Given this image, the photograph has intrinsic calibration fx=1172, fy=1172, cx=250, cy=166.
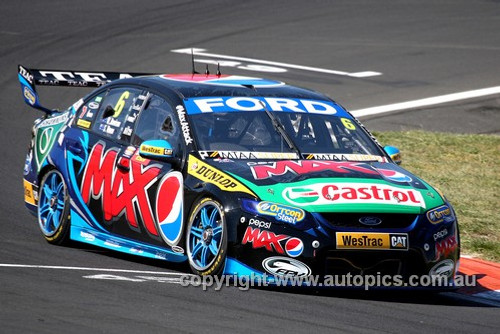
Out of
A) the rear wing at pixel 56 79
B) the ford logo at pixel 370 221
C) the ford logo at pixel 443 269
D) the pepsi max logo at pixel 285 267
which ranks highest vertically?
the rear wing at pixel 56 79

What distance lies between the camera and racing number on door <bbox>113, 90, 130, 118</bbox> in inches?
384

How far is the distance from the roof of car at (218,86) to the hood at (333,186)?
3.34ft

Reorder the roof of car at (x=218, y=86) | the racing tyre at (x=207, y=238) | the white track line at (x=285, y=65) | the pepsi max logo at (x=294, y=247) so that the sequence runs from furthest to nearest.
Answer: the white track line at (x=285, y=65) < the roof of car at (x=218, y=86) < the racing tyre at (x=207, y=238) < the pepsi max logo at (x=294, y=247)

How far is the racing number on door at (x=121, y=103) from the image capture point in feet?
32.0

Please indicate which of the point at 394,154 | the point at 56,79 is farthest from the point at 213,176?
the point at 56,79

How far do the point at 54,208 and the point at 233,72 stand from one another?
10.0 m

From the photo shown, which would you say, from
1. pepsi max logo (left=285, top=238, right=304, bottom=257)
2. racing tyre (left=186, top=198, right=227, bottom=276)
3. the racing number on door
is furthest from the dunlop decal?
the racing number on door

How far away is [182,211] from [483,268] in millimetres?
2772

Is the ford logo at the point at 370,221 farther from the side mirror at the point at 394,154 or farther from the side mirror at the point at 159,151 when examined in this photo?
the side mirror at the point at 159,151

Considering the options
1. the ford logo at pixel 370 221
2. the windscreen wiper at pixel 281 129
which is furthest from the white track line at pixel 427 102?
the ford logo at pixel 370 221

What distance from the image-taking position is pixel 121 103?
32.2ft

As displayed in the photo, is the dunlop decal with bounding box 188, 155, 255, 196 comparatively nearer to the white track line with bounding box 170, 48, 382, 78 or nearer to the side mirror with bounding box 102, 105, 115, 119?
the side mirror with bounding box 102, 105, 115, 119

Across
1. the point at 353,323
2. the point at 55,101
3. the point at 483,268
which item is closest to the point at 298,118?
the point at 483,268

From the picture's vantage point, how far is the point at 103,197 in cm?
948
